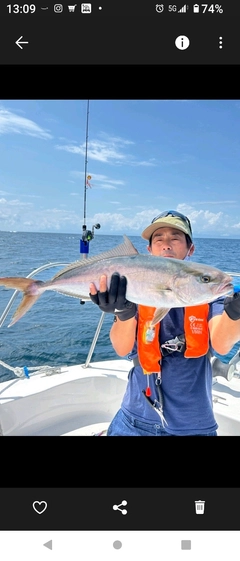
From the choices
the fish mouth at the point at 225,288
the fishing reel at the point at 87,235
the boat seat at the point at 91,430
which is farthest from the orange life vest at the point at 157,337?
the boat seat at the point at 91,430

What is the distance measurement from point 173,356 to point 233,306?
52cm

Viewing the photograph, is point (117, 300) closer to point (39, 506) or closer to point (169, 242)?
point (169, 242)

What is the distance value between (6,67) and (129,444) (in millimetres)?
1693

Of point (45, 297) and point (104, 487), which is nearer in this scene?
point (104, 487)

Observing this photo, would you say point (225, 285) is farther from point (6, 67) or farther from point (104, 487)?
point (6, 67)

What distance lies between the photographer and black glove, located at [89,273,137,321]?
1653 mm

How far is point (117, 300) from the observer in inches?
69.3
